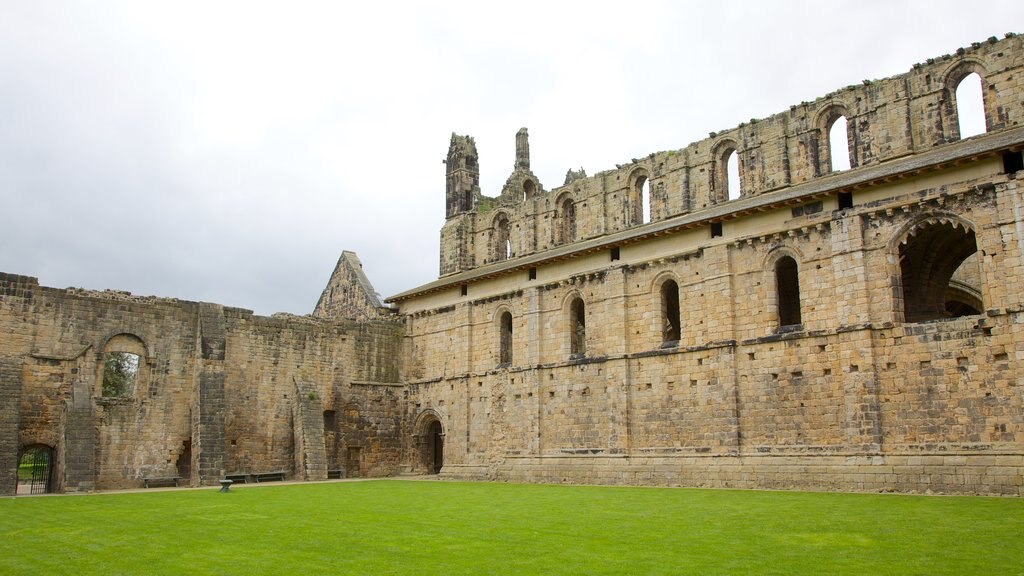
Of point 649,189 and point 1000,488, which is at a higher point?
point 649,189

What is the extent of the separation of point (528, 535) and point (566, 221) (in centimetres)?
2221

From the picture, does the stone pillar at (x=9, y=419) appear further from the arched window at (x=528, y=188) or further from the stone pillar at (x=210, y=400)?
the arched window at (x=528, y=188)

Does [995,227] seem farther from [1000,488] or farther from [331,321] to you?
[331,321]

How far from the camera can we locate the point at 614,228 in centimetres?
3086

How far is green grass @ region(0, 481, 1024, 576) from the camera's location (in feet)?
30.8

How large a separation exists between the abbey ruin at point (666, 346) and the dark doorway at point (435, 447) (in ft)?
0.30

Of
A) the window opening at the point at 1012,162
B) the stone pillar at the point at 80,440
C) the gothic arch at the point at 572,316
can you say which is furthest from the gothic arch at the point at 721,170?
the stone pillar at the point at 80,440

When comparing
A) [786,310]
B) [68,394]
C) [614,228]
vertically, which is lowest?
[68,394]

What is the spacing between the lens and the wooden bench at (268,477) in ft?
92.9

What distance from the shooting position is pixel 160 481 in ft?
86.0

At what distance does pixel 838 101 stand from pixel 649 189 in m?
7.01

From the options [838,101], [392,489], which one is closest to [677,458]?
[392,489]

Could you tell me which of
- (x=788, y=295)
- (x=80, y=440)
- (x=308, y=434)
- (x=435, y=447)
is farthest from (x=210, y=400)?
(x=788, y=295)

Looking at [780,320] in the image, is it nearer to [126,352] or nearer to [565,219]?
[565,219]
